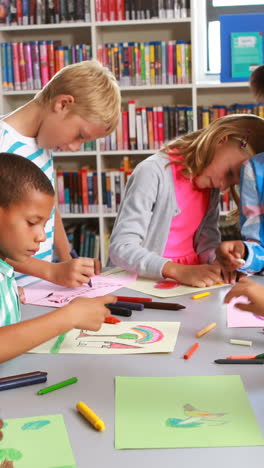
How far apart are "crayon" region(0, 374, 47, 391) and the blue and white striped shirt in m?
0.83

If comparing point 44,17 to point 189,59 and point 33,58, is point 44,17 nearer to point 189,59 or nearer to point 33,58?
point 33,58

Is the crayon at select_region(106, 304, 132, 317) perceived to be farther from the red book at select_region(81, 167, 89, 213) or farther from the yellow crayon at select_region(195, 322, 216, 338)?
the red book at select_region(81, 167, 89, 213)

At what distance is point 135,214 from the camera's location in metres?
1.53

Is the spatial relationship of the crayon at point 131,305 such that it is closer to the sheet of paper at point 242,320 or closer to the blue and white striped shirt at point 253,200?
the sheet of paper at point 242,320

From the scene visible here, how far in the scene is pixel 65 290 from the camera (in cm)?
127

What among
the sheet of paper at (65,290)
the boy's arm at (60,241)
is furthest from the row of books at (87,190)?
the sheet of paper at (65,290)

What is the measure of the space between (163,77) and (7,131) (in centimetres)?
191

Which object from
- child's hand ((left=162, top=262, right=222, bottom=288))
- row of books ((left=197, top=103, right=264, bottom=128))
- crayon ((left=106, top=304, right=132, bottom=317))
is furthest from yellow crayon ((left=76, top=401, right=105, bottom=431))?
row of books ((left=197, top=103, right=264, bottom=128))

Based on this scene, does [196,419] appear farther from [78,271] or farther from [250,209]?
[250,209]

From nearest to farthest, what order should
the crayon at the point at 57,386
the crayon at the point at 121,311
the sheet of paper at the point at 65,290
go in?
the crayon at the point at 57,386 → the crayon at the point at 121,311 → the sheet of paper at the point at 65,290

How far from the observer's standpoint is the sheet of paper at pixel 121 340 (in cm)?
90

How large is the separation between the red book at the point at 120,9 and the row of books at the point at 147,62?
0.46 ft

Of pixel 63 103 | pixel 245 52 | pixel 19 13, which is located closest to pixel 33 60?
pixel 19 13

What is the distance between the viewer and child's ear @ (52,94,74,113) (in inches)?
58.3
